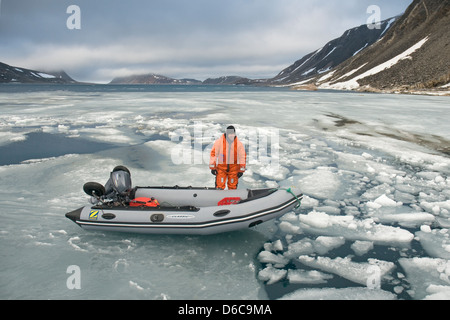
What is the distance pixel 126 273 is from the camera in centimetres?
351

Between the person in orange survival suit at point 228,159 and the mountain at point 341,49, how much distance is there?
522 feet

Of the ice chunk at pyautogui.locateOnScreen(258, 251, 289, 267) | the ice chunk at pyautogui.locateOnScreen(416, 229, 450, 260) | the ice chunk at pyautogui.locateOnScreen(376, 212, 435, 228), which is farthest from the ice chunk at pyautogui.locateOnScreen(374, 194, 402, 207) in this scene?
the ice chunk at pyautogui.locateOnScreen(258, 251, 289, 267)

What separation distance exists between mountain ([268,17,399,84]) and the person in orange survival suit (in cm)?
15896

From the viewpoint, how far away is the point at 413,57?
5334cm

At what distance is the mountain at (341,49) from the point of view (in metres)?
160

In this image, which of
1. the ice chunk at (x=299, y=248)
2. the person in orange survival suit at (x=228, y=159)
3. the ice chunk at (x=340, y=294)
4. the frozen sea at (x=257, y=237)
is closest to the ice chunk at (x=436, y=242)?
the frozen sea at (x=257, y=237)

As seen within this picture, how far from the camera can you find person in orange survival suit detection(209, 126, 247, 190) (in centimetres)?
555

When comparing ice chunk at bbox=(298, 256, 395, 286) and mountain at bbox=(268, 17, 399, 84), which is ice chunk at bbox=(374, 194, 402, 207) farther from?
mountain at bbox=(268, 17, 399, 84)

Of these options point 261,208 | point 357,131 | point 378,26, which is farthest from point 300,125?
point 378,26

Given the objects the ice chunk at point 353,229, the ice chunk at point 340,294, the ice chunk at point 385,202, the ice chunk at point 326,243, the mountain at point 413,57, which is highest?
the mountain at point 413,57

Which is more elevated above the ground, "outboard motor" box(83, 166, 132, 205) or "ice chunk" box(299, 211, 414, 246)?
"outboard motor" box(83, 166, 132, 205)

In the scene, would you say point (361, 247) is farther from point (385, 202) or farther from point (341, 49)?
→ point (341, 49)

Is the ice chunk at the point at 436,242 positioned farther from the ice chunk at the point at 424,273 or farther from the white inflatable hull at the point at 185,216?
the white inflatable hull at the point at 185,216
